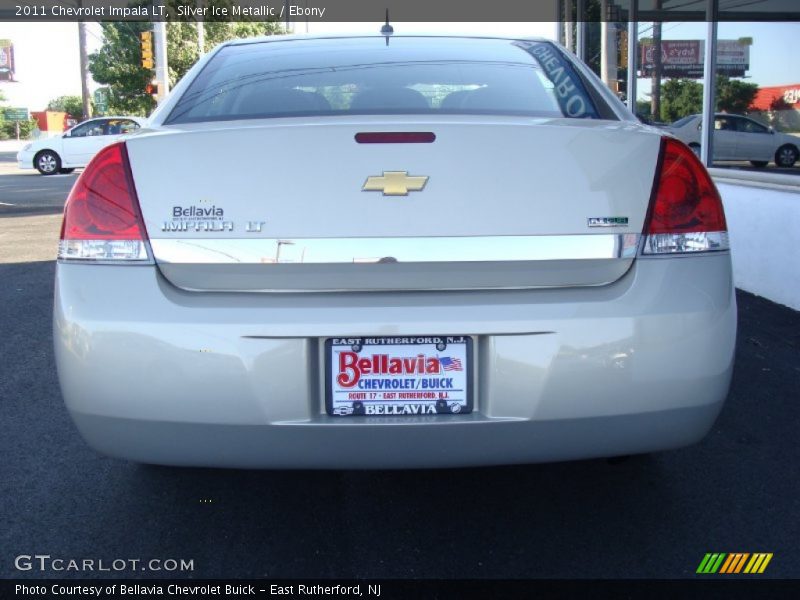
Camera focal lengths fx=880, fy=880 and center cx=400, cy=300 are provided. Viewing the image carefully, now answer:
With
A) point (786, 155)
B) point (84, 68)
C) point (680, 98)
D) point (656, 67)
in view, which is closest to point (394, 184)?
point (786, 155)

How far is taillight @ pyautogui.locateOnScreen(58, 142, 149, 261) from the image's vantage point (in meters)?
2.32

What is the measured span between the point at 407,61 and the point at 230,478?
1.63m

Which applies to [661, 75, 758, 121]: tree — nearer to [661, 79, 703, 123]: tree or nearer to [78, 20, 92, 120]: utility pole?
[661, 79, 703, 123]: tree

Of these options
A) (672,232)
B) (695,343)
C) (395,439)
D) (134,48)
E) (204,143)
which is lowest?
(395,439)

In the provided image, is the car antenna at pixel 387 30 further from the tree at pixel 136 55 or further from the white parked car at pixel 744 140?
the tree at pixel 136 55

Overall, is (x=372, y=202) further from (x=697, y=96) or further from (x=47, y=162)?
(x=47, y=162)

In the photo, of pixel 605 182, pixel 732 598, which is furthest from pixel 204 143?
pixel 732 598

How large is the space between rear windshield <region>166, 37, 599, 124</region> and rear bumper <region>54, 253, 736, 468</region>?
0.68 m

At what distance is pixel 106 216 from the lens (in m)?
2.36

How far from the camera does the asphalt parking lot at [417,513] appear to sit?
8.45 ft

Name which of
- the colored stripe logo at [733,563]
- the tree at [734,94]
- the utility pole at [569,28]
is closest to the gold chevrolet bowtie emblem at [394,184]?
the colored stripe logo at [733,563]

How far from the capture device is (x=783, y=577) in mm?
2475

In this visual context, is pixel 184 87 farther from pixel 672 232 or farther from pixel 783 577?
pixel 783 577

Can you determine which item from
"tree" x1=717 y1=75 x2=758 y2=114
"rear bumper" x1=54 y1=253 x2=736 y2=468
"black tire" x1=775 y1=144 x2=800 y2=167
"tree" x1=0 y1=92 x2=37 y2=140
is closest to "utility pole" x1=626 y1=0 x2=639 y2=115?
"tree" x1=717 y1=75 x2=758 y2=114
